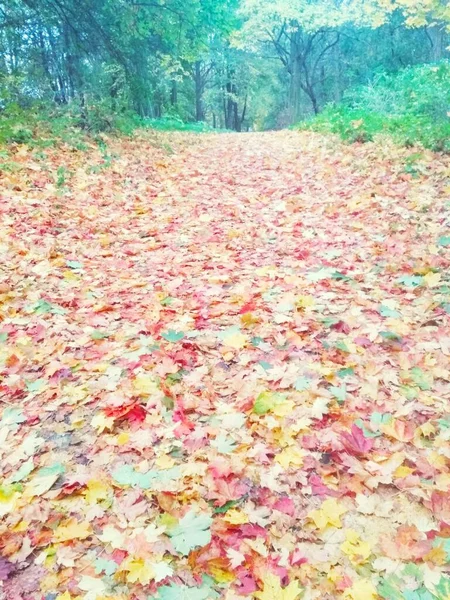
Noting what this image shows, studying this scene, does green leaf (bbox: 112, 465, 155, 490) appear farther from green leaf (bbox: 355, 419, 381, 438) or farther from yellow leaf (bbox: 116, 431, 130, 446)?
green leaf (bbox: 355, 419, 381, 438)

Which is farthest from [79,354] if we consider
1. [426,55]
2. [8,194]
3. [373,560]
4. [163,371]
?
[426,55]

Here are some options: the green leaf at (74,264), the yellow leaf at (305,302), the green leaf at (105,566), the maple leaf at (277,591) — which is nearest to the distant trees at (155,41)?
the green leaf at (74,264)

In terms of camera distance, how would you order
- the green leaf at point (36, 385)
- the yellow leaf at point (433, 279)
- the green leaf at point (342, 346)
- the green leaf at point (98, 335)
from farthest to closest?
the yellow leaf at point (433, 279) < the green leaf at point (98, 335) < the green leaf at point (342, 346) < the green leaf at point (36, 385)

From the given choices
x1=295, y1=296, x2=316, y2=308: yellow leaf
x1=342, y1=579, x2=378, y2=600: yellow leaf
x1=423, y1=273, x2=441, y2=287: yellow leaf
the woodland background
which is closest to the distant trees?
the woodland background

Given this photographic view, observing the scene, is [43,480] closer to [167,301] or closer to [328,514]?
[328,514]

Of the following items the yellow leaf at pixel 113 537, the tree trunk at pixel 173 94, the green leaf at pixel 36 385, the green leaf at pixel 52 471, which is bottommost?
the yellow leaf at pixel 113 537

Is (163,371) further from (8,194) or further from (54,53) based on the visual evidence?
(54,53)

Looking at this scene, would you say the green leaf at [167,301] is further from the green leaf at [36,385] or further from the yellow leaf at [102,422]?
the yellow leaf at [102,422]

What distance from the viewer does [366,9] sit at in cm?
1712

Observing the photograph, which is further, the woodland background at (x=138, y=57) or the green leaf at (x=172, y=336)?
the woodland background at (x=138, y=57)

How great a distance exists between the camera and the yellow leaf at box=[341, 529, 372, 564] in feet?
5.93

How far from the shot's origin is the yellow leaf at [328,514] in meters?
1.95

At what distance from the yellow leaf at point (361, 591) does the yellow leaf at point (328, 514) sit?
26cm

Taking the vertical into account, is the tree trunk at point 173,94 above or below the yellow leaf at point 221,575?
above
